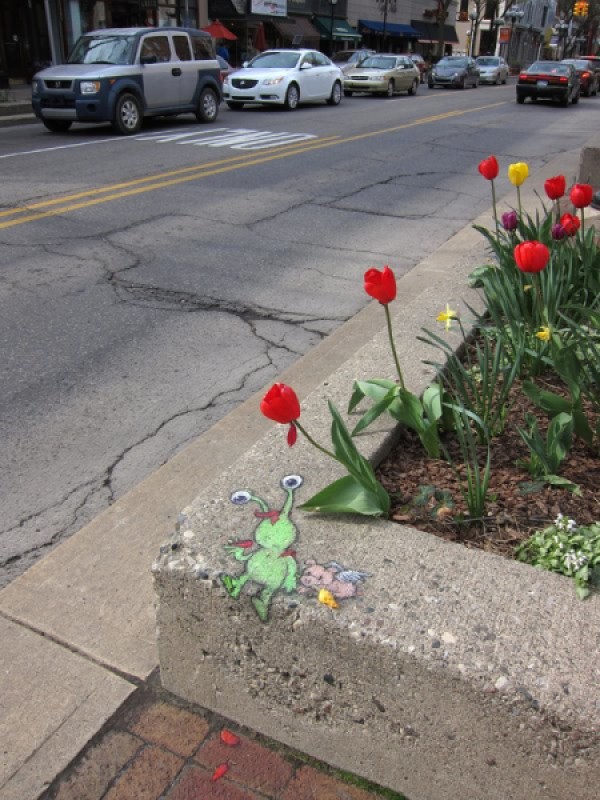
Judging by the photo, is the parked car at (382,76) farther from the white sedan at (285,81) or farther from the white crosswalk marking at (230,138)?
the white crosswalk marking at (230,138)

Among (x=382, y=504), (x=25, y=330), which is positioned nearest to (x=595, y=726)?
(x=382, y=504)

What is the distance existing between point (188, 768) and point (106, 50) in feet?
53.2

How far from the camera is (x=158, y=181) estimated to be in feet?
34.7

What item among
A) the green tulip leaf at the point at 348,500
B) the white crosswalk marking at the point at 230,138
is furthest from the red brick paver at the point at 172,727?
the white crosswalk marking at the point at 230,138

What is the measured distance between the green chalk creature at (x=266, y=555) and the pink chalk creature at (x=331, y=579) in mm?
33

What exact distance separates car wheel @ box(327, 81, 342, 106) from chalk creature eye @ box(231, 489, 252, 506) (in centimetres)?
2318

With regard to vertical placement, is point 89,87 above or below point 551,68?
above

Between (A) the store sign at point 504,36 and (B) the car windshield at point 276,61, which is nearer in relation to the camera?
(B) the car windshield at point 276,61

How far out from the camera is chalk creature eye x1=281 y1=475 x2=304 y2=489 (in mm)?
2457

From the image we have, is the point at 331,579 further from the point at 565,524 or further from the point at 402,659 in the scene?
the point at 565,524

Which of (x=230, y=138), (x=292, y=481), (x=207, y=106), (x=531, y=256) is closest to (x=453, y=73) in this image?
(x=207, y=106)

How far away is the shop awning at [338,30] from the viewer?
153 feet

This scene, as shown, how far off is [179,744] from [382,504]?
0.90 metres

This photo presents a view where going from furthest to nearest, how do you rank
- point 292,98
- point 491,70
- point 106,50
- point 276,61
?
point 491,70 < point 276,61 < point 292,98 < point 106,50
